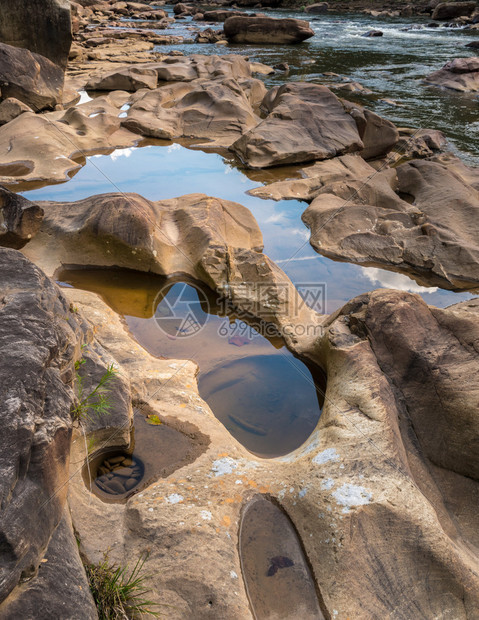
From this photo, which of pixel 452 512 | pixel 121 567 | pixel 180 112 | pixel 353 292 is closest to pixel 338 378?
pixel 452 512

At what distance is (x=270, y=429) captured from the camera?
11.3 feet

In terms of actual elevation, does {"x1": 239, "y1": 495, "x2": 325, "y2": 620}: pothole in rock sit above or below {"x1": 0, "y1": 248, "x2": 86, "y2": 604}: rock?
below

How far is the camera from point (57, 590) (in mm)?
1808

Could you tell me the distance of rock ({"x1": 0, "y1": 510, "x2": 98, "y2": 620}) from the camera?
1.70 meters

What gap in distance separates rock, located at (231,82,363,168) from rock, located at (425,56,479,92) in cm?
704

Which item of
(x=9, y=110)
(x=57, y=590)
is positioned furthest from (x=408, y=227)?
(x=9, y=110)

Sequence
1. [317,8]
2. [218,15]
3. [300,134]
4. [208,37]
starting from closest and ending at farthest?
[300,134] → [208,37] → [218,15] → [317,8]

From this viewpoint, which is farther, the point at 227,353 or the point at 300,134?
the point at 300,134

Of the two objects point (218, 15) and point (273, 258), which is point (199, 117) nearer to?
point (273, 258)

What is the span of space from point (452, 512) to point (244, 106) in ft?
31.3

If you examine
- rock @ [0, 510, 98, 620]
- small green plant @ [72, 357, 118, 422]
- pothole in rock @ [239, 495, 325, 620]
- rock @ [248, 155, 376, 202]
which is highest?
rock @ [0, 510, 98, 620]

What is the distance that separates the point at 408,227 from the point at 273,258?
6.45ft

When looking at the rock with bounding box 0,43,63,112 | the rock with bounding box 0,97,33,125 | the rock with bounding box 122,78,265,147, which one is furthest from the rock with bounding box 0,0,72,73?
the rock with bounding box 0,97,33,125

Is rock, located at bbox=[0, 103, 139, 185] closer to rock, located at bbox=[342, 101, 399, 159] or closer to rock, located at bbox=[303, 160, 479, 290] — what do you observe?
rock, located at bbox=[303, 160, 479, 290]
